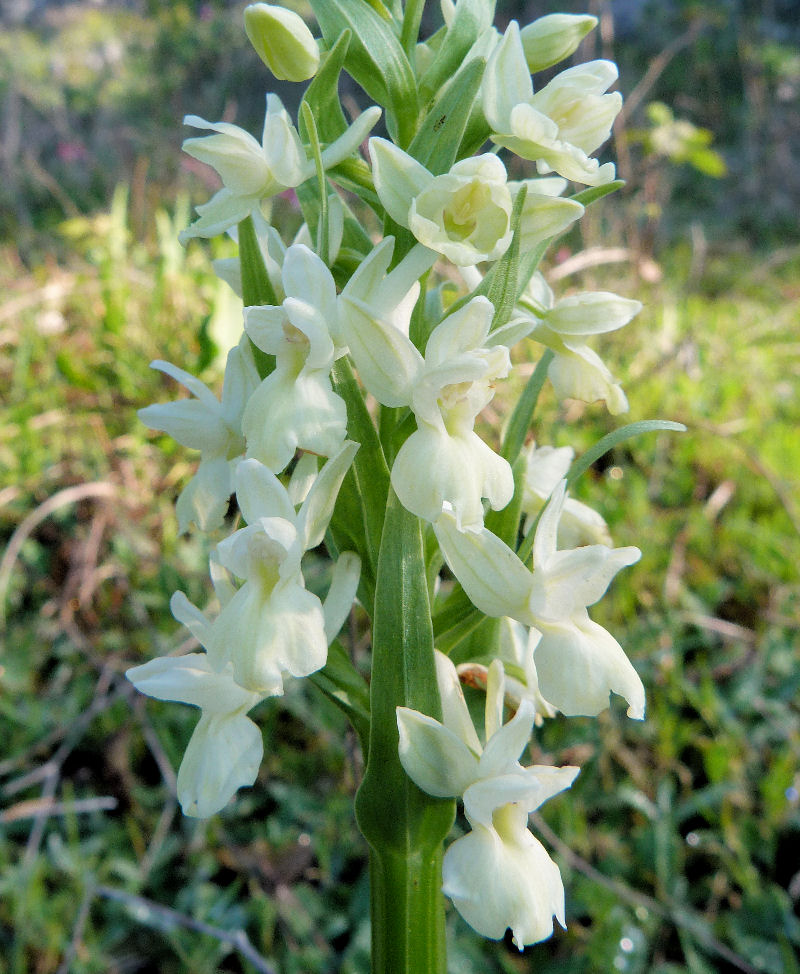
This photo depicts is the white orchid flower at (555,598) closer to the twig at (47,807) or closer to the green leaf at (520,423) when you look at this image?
the green leaf at (520,423)

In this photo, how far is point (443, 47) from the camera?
2.81 feet

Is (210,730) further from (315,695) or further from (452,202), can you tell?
(315,695)

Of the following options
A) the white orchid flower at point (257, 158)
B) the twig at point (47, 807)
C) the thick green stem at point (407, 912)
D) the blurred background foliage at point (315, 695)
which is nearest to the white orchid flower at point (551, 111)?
the white orchid flower at point (257, 158)

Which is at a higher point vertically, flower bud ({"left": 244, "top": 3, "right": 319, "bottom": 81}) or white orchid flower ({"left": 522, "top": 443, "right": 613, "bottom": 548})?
flower bud ({"left": 244, "top": 3, "right": 319, "bottom": 81})

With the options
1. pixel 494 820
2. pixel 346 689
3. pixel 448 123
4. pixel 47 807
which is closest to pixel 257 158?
pixel 448 123

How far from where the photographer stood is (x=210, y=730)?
2.71 feet

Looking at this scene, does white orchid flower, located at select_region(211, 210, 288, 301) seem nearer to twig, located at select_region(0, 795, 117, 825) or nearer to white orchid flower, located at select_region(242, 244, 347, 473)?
white orchid flower, located at select_region(242, 244, 347, 473)

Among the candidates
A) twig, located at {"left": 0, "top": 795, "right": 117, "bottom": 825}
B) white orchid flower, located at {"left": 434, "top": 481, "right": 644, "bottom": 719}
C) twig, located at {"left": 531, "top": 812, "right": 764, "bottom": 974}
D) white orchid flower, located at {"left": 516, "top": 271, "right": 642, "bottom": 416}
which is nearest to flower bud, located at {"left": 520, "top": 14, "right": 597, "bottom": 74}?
white orchid flower, located at {"left": 516, "top": 271, "right": 642, "bottom": 416}

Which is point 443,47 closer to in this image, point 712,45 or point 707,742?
point 707,742

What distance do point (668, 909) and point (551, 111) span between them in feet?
4.02

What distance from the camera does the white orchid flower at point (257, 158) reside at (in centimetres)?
80

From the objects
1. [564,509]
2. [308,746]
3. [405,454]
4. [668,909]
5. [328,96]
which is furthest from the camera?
[308,746]

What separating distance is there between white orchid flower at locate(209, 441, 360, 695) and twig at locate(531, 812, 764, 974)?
30.7 inches

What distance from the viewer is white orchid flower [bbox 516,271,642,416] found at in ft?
2.91
